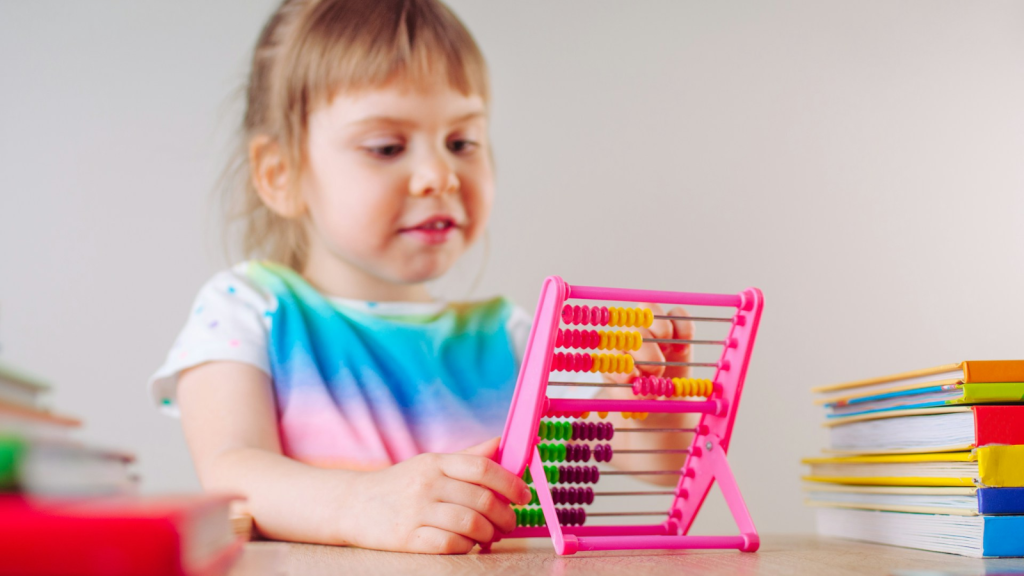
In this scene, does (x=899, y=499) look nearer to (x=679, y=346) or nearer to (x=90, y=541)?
(x=679, y=346)

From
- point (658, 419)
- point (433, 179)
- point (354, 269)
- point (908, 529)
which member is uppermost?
point (433, 179)

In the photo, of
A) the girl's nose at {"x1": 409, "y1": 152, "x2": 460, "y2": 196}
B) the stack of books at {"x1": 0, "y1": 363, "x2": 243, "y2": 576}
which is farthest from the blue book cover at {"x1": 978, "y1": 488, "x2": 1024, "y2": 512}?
the girl's nose at {"x1": 409, "y1": 152, "x2": 460, "y2": 196}

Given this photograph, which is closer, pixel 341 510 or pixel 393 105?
pixel 341 510

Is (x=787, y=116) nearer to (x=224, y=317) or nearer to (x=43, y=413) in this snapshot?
(x=224, y=317)

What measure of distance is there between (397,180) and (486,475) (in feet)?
2.03

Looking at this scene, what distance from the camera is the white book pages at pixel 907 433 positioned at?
0.79 m

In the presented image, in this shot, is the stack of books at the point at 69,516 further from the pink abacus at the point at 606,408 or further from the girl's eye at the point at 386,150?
the girl's eye at the point at 386,150

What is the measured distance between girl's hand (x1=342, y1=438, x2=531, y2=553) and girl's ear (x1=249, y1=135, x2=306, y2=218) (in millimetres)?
698

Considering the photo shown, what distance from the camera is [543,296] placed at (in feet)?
2.35

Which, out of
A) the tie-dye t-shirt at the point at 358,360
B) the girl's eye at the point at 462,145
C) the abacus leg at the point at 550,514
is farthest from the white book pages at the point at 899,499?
the girl's eye at the point at 462,145

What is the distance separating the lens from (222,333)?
3.62 ft

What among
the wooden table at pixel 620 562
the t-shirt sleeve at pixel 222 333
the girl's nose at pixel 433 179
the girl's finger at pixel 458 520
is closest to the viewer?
the wooden table at pixel 620 562

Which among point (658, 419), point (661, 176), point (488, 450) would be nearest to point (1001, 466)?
point (658, 419)

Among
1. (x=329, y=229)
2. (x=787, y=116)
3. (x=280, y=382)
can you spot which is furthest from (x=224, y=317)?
(x=787, y=116)
